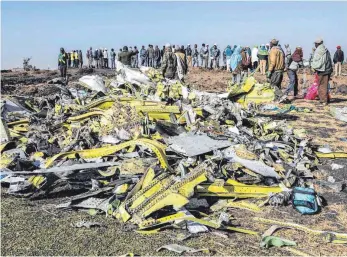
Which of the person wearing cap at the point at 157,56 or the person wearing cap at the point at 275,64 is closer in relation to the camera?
the person wearing cap at the point at 275,64

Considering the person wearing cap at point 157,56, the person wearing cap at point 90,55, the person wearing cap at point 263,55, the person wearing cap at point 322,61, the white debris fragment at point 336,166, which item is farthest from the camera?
the person wearing cap at point 90,55

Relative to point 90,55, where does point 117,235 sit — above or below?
below

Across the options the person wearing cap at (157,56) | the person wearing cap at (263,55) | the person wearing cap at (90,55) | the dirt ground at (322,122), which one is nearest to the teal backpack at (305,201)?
the dirt ground at (322,122)

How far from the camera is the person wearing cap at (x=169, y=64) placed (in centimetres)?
1311

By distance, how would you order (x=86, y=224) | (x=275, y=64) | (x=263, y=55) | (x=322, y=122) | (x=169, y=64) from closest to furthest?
(x=86, y=224)
(x=322, y=122)
(x=169, y=64)
(x=275, y=64)
(x=263, y=55)

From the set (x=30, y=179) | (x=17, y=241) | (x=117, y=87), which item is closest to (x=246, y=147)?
(x=30, y=179)

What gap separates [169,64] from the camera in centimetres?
1321

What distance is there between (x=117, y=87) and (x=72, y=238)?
7.84 m

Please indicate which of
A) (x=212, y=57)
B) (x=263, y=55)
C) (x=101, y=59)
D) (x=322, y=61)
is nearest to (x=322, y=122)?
(x=322, y=61)

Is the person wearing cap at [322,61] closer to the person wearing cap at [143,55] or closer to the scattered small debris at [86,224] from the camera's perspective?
the scattered small debris at [86,224]

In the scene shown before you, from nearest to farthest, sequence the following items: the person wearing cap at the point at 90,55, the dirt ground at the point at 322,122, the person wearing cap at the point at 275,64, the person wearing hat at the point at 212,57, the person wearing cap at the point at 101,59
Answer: the dirt ground at the point at 322,122, the person wearing cap at the point at 275,64, the person wearing hat at the point at 212,57, the person wearing cap at the point at 101,59, the person wearing cap at the point at 90,55

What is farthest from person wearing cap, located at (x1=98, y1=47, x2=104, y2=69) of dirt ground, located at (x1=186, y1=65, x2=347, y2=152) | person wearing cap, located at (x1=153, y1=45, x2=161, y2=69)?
dirt ground, located at (x1=186, y1=65, x2=347, y2=152)

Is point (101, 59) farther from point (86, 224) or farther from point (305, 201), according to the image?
point (86, 224)

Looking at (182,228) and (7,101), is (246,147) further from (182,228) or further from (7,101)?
(7,101)
